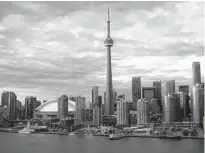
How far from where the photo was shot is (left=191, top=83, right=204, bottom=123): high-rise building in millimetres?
31109

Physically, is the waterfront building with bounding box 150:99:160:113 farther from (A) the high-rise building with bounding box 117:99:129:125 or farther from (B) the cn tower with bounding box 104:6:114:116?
(A) the high-rise building with bounding box 117:99:129:125

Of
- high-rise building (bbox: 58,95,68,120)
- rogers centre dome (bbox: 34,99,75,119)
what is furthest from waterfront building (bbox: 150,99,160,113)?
high-rise building (bbox: 58,95,68,120)

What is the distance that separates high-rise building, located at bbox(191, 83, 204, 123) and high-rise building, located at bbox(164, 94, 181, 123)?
2.44m

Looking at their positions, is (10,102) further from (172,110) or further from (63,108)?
(172,110)

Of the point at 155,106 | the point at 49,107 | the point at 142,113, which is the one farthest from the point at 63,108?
the point at 155,106

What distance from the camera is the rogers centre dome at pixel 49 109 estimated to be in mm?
40062

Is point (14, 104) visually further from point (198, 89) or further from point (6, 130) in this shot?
point (198, 89)

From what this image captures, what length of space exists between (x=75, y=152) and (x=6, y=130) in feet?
58.1

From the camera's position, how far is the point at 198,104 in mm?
32562

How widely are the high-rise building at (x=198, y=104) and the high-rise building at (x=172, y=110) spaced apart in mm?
2435

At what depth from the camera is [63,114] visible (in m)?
36.7

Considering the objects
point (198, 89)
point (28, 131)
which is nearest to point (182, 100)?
point (198, 89)

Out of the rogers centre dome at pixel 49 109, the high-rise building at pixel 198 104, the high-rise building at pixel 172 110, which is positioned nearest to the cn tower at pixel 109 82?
the rogers centre dome at pixel 49 109

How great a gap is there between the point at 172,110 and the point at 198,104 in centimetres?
Result: 353
